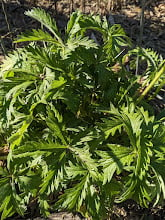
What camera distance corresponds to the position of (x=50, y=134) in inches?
67.2

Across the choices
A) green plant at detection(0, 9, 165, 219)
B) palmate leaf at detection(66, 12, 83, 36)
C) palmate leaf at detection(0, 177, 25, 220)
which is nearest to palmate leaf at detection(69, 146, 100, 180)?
green plant at detection(0, 9, 165, 219)

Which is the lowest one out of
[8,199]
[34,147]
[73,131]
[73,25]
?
[8,199]

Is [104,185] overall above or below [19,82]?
below

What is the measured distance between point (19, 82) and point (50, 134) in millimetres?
297

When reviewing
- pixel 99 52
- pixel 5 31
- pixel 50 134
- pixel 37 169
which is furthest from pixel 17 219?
pixel 5 31

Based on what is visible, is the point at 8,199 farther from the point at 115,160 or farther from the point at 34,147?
the point at 115,160

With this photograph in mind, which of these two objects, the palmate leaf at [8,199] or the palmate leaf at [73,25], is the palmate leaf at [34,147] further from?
the palmate leaf at [73,25]

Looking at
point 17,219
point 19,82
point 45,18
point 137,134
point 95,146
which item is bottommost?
point 17,219

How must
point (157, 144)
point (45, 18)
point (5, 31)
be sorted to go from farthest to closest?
1. point (5, 31)
2. point (45, 18)
3. point (157, 144)

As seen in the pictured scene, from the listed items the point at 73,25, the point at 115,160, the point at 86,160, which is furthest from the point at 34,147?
the point at 73,25

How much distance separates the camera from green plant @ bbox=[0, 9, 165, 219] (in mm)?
1566

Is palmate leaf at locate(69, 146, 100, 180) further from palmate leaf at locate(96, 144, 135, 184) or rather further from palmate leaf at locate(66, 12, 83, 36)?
palmate leaf at locate(66, 12, 83, 36)

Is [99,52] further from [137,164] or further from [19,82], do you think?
[137,164]

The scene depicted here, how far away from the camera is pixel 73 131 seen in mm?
1843
